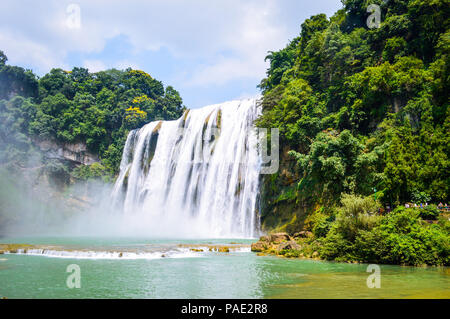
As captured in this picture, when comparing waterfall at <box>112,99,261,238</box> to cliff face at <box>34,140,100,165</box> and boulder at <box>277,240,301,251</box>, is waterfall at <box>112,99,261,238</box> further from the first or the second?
boulder at <box>277,240,301,251</box>

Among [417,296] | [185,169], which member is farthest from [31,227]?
[417,296]

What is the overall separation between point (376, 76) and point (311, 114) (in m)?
5.22

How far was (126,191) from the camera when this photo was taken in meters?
42.3

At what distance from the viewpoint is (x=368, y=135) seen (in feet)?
72.8

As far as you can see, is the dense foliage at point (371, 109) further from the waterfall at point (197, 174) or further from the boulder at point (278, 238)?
the waterfall at point (197, 174)

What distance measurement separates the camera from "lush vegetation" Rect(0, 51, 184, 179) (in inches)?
1725

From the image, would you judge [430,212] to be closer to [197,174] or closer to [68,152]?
[197,174]

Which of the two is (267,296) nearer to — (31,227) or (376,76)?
(376,76)

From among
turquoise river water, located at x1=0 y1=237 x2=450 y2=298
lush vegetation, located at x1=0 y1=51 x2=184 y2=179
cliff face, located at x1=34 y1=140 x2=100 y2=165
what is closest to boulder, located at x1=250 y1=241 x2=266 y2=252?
turquoise river water, located at x1=0 y1=237 x2=450 y2=298

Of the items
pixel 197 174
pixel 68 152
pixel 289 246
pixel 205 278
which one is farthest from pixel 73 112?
pixel 205 278

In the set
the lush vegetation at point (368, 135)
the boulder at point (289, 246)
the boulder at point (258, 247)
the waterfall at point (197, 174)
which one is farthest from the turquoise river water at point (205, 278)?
the waterfall at point (197, 174)

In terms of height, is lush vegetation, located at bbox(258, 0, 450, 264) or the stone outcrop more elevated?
lush vegetation, located at bbox(258, 0, 450, 264)

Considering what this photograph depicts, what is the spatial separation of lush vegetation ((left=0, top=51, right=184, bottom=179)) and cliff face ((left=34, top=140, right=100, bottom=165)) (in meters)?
0.57

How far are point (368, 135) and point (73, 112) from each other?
130ft
